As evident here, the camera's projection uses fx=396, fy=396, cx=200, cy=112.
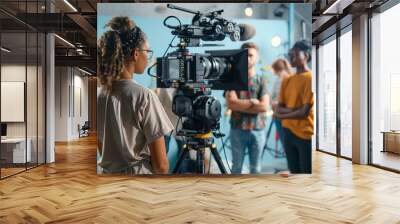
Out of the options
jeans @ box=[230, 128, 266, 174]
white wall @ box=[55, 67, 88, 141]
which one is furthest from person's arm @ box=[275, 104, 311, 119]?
white wall @ box=[55, 67, 88, 141]

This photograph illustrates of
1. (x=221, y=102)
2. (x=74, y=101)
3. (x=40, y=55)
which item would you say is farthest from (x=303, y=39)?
(x=74, y=101)

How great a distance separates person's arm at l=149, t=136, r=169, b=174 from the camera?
5.64m

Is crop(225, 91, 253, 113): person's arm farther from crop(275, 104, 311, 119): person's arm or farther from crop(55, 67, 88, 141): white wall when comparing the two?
crop(55, 67, 88, 141): white wall

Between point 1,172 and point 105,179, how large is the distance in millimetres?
1619

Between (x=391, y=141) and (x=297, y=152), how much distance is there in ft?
6.70

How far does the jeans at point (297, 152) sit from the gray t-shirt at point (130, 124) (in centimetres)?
171

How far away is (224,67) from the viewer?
18.7 ft

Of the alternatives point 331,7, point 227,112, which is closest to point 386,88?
point 331,7

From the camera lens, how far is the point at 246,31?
5.76 m

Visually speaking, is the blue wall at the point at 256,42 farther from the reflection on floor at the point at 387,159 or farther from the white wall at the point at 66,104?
the white wall at the point at 66,104

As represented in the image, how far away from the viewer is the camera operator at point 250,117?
5.71 metres

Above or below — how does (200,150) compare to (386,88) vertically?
below

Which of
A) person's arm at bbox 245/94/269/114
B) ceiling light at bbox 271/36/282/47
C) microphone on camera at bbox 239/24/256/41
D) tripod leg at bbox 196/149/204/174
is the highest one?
microphone on camera at bbox 239/24/256/41

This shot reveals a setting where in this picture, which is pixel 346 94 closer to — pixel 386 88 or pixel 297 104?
pixel 386 88
